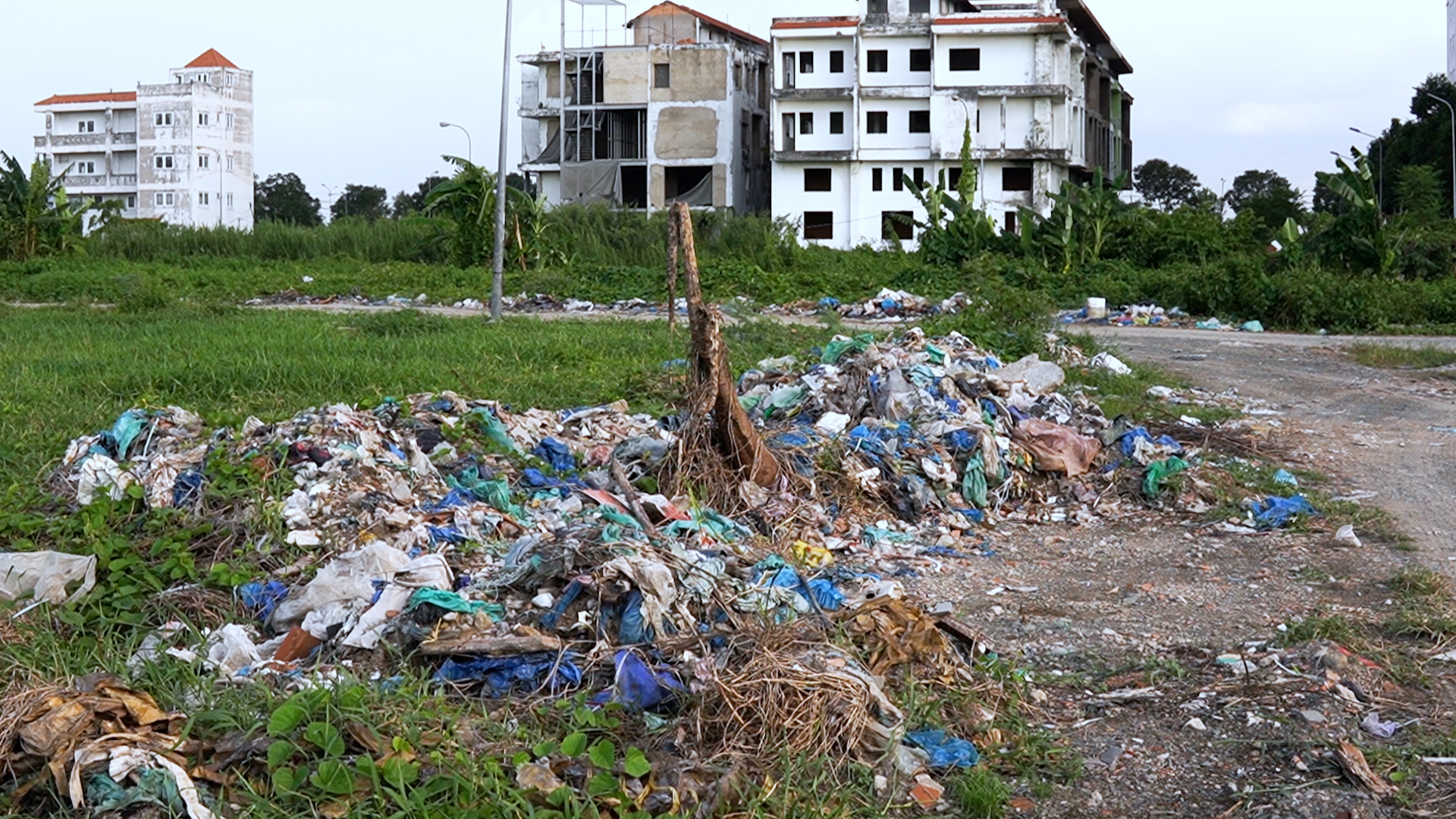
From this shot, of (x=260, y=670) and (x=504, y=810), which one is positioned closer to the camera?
(x=504, y=810)

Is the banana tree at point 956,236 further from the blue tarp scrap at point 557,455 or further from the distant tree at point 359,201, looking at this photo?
the distant tree at point 359,201

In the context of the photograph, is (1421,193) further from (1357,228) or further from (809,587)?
(809,587)

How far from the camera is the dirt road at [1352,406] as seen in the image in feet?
25.3

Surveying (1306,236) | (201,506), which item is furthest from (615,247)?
(201,506)

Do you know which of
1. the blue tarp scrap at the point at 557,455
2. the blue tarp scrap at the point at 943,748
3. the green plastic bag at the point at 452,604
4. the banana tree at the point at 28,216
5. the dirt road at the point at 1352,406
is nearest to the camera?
the blue tarp scrap at the point at 943,748

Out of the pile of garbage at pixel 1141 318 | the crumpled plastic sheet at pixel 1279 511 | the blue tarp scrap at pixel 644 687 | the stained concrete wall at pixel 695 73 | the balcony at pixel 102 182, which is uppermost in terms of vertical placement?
the stained concrete wall at pixel 695 73

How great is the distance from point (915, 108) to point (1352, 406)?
103ft

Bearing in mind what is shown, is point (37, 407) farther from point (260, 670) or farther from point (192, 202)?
point (192, 202)

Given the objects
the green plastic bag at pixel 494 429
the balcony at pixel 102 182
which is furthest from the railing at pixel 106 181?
the green plastic bag at pixel 494 429

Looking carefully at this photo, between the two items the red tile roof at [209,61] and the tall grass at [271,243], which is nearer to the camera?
the tall grass at [271,243]

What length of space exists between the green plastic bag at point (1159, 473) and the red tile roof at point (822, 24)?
34.7 metres

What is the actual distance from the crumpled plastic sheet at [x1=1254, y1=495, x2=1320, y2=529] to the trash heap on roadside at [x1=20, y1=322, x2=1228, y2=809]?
0.57m

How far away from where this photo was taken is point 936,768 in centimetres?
412

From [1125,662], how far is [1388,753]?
3.57 feet
